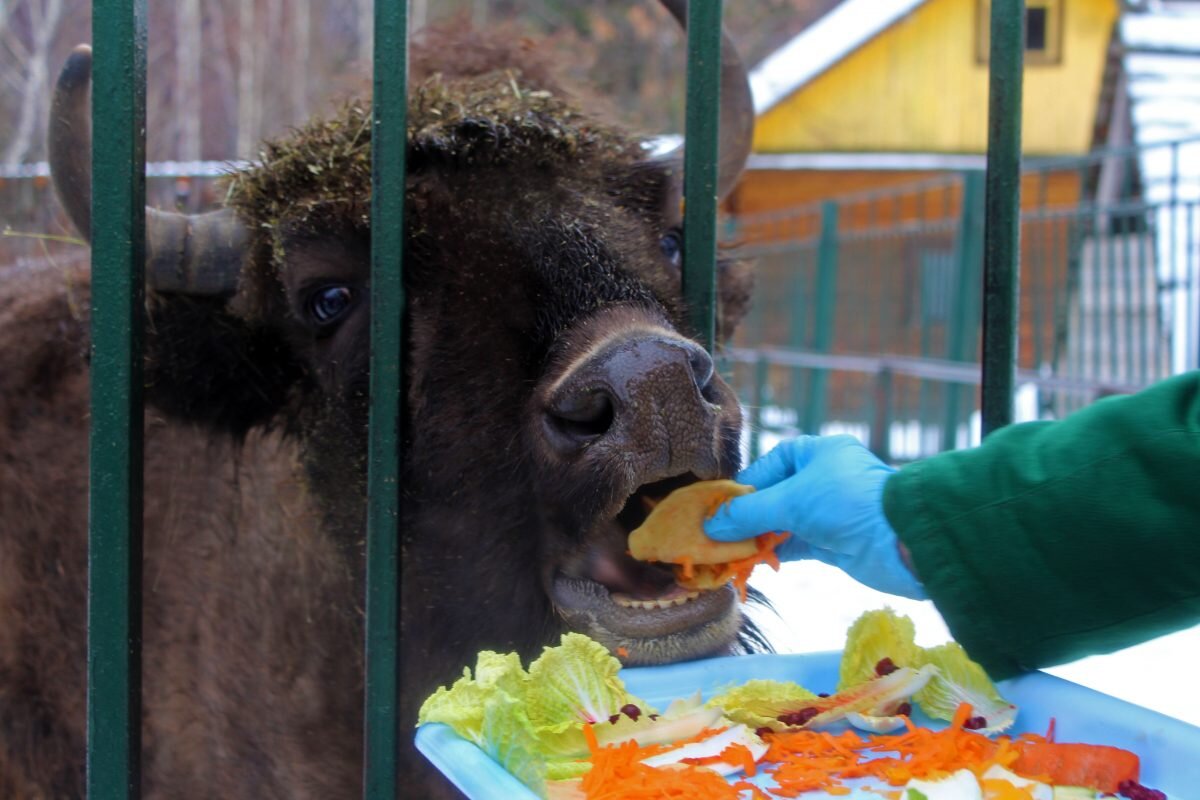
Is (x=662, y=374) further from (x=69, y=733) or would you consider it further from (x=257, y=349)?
(x=69, y=733)

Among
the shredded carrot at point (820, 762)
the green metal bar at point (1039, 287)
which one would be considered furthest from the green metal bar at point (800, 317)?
the shredded carrot at point (820, 762)

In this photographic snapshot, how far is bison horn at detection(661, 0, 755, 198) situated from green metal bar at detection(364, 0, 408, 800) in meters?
1.94

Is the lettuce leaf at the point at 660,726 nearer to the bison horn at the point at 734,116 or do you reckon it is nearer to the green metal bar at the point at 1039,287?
the bison horn at the point at 734,116

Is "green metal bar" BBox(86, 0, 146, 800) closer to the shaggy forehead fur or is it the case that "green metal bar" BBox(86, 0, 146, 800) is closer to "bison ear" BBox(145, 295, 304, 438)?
the shaggy forehead fur

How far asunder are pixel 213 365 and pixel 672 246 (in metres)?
1.40

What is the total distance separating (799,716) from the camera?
6.21ft

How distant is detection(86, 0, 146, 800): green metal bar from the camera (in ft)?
6.21

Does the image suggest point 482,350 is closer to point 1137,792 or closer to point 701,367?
point 701,367

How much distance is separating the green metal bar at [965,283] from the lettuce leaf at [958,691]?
11444mm

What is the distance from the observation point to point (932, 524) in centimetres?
172

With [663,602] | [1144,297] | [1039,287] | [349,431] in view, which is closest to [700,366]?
[663,602]

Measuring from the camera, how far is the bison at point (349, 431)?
2480 mm

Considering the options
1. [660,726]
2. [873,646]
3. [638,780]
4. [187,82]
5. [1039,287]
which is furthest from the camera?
[187,82]

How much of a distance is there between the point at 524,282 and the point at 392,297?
0.78 m
